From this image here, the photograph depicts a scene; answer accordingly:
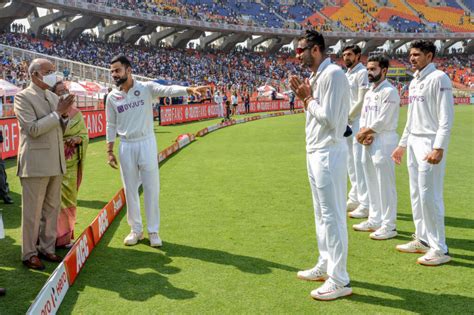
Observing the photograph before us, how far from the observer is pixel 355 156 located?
6680 millimetres

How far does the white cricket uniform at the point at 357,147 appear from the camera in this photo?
21.2 ft

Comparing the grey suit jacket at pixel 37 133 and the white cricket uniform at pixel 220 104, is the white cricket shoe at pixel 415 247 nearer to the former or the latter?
the grey suit jacket at pixel 37 133

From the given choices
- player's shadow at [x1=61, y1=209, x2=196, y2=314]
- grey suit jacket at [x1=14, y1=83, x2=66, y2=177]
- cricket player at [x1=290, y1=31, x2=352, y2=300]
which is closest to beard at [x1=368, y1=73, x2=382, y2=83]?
cricket player at [x1=290, y1=31, x2=352, y2=300]

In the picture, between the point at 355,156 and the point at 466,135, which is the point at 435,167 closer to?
the point at 355,156

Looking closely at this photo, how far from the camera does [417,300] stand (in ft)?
13.8

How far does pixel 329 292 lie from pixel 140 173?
9.36ft

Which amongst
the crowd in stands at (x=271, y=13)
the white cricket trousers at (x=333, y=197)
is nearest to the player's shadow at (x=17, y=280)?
the white cricket trousers at (x=333, y=197)

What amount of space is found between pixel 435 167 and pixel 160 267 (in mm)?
3178

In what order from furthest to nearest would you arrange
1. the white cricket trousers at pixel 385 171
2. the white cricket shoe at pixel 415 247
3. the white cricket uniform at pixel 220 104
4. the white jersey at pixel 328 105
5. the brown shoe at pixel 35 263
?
1. the white cricket uniform at pixel 220 104
2. the white cricket trousers at pixel 385 171
3. the white cricket shoe at pixel 415 247
4. the brown shoe at pixel 35 263
5. the white jersey at pixel 328 105

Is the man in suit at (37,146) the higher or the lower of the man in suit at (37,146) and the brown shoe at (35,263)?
the higher

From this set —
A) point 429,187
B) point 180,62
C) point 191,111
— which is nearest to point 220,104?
point 191,111

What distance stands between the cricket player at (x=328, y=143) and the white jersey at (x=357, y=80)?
8.25 feet

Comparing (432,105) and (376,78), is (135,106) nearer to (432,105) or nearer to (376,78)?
(376,78)

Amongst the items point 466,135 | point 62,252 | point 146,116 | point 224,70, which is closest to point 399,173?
point 146,116
